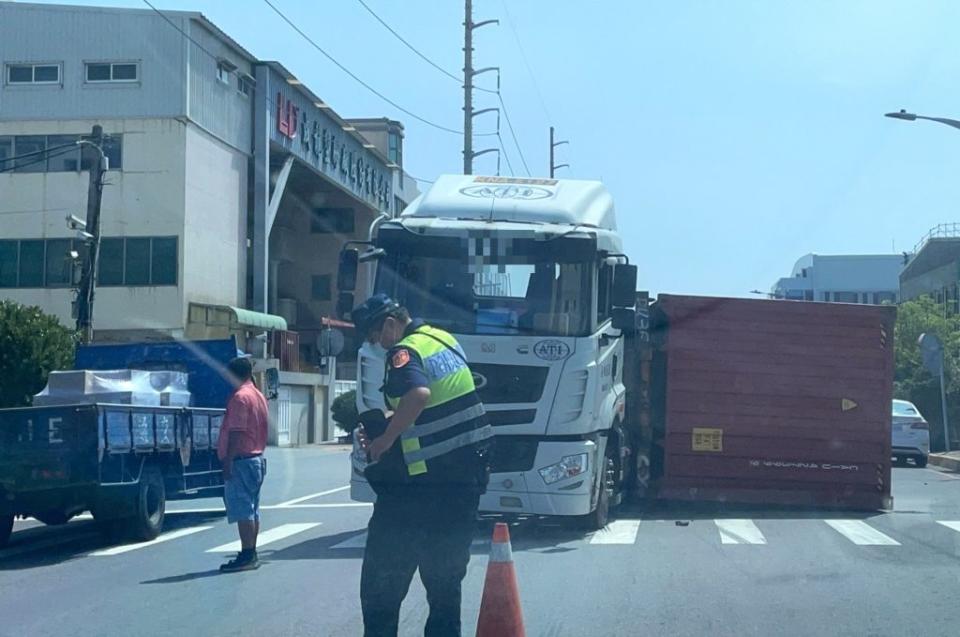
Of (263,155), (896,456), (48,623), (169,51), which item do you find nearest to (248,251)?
(263,155)

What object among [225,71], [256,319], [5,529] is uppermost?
[225,71]

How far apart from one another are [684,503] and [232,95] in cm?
3240

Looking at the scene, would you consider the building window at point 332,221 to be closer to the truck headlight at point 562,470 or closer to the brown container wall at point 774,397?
the brown container wall at point 774,397

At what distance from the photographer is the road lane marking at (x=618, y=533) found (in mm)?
12586

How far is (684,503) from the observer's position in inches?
666

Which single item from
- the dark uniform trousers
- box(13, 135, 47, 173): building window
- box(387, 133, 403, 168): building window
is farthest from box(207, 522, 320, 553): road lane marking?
box(387, 133, 403, 168): building window

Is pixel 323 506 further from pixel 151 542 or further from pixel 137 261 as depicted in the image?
pixel 137 261

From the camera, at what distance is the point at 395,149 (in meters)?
67.1

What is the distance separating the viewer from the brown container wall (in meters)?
15.5

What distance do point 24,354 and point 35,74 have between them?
16.5 meters

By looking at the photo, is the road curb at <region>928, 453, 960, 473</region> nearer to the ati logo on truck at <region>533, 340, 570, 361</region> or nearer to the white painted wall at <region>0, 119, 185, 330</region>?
the ati logo on truck at <region>533, 340, 570, 361</region>

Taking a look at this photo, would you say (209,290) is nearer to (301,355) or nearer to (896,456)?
(301,355)

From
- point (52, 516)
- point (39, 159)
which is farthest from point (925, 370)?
point (52, 516)

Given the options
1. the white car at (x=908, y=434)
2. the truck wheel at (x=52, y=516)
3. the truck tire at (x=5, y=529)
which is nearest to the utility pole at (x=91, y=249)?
the truck wheel at (x=52, y=516)
